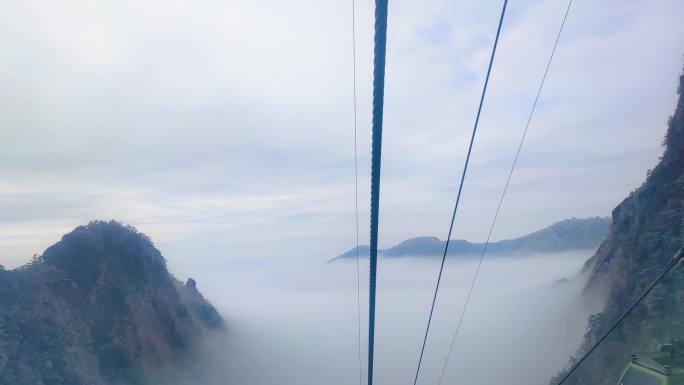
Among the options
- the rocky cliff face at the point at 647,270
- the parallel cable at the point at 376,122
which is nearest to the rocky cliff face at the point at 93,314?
the parallel cable at the point at 376,122

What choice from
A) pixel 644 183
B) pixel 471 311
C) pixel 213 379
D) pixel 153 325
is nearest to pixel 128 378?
pixel 153 325

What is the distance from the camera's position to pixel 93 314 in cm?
4572

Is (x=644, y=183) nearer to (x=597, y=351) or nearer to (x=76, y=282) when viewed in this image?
(x=597, y=351)

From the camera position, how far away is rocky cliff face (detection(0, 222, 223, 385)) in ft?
116

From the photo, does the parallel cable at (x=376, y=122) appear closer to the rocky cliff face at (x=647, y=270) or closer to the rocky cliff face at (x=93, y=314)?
the rocky cliff face at (x=647, y=270)

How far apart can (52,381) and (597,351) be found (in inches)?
1397

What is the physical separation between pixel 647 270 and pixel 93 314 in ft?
146

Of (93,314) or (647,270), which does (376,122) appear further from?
(93,314)

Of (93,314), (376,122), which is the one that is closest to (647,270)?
(376,122)

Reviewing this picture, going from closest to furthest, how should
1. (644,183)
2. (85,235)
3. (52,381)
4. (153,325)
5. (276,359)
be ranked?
(52,381)
(644,183)
(85,235)
(153,325)
(276,359)

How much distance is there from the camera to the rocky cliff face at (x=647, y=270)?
26.0 metres

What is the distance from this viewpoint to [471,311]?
148 metres

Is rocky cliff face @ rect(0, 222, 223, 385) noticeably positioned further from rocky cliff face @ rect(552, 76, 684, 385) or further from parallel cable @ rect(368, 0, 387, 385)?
rocky cliff face @ rect(552, 76, 684, 385)

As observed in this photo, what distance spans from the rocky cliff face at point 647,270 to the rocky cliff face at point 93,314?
1399 inches
